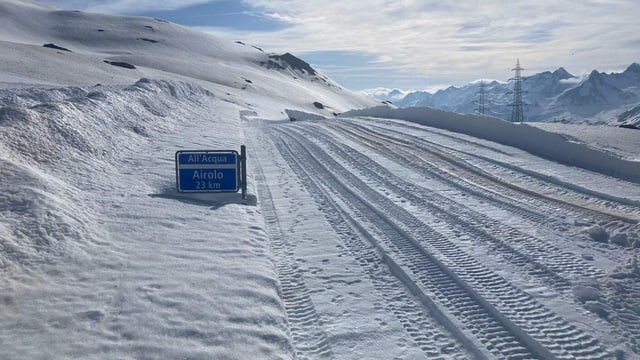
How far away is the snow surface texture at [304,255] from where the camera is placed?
4.88 meters

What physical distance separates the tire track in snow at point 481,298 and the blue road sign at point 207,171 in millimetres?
2325

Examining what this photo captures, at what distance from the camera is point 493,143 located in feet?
61.0

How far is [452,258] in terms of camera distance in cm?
709

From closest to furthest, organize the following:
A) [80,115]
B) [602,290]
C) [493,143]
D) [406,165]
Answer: [602,290] → [80,115] → [406,165] → [493,143]

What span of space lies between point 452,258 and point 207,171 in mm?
4479

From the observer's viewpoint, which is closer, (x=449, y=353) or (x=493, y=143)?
(x=449, y=353)

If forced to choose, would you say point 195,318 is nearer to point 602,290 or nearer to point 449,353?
point 449,353

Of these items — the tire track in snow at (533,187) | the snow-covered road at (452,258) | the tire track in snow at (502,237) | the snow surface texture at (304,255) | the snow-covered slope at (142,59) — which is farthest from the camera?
the snow-covered slope at (142,59)

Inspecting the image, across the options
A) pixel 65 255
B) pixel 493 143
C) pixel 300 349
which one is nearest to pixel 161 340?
pixel 300 349

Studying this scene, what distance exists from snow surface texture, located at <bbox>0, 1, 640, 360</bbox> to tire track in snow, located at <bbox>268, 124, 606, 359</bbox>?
26 mm

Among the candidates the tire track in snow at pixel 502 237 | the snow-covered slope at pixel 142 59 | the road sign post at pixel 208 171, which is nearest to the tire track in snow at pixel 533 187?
the tire track in snow at pixel 502 237

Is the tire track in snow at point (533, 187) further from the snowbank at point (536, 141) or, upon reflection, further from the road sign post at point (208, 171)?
the road sign post at point (208, 171)

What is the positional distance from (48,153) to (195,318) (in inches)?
223

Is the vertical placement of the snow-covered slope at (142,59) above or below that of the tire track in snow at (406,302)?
above
